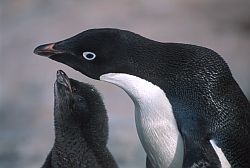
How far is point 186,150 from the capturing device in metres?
1.13

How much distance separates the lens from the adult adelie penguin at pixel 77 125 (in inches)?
49.9

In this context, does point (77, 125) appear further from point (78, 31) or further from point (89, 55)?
point (78, 31)

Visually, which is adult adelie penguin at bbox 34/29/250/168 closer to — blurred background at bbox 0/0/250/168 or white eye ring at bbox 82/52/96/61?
white eye ring at bbox 82/52/96/61

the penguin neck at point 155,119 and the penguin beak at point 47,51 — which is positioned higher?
the penguin beak at point 47,51

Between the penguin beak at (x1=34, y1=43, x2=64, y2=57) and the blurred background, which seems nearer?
the penguin beak at (x1=34, y1=43, x2=64, y2=57)

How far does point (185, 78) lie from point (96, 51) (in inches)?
6.1

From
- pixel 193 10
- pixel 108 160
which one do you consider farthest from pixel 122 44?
pixel 193 10

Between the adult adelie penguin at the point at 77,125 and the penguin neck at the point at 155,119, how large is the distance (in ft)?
0.40

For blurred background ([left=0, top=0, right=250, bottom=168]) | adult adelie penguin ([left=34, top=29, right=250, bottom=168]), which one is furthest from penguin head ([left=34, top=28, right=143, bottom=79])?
blurred background ([left=0, top=0, right=250, bottom=168])

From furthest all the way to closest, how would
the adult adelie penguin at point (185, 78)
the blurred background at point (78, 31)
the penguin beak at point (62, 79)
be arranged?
the blurred background at point (78, 31), the penguin beak at point (62, 79), the adult adelie penguin at point (185, 78)

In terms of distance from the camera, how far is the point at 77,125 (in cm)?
128

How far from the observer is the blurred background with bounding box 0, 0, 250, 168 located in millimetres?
2393

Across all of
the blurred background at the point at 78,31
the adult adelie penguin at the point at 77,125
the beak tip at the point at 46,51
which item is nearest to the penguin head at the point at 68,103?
the adult adelie penguin at the point at 77,125

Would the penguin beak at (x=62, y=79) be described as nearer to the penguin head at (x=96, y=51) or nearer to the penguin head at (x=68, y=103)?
the penguin head at (x=68, y=103)
